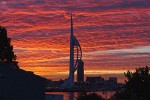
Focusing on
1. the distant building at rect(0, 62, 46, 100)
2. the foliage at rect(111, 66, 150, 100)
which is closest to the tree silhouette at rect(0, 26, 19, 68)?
the distant building at rect(0, 62, 46, 100)

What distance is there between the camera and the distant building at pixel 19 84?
142 ft

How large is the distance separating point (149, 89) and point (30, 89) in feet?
32.7

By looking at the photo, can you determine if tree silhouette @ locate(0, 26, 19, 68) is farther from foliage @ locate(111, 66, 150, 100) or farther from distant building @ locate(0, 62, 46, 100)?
foliage @ locate(111, 66, 150, 100)

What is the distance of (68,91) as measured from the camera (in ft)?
526

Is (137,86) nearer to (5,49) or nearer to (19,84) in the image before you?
(19,84)

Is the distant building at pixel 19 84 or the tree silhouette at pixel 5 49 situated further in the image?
the tree silhouette at pixel 5 49

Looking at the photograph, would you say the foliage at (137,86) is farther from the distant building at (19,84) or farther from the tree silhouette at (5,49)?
the tree silhouette at (5,49)

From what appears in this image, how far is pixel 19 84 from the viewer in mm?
44688

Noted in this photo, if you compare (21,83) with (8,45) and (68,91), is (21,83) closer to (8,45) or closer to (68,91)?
(8,45)

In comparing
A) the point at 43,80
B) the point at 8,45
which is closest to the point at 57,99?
the point at 43,80

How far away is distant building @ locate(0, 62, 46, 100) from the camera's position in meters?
43.4

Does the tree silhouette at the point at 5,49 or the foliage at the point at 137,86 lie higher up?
the tree silhouette at the point at 5,49

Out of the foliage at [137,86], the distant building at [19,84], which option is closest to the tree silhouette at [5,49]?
the distant building at [19,84]

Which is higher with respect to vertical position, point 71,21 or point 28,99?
point 71,21
